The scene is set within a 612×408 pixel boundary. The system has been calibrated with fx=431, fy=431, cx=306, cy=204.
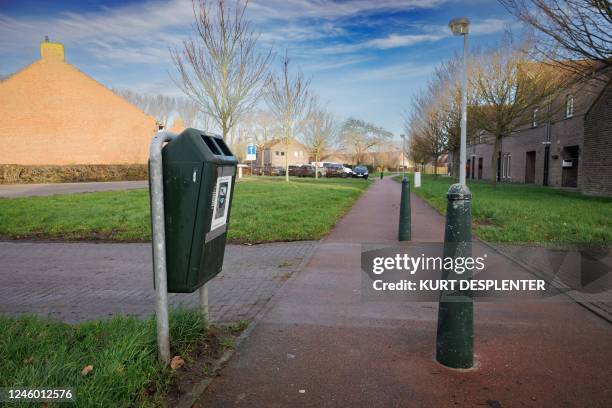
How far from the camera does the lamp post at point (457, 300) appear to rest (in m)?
2.95

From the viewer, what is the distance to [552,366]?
A: 3105 millimetres

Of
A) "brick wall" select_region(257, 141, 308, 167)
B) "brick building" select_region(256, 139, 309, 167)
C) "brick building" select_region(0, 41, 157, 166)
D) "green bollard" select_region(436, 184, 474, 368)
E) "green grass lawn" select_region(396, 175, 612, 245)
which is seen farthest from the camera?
"brick wall" select_region(257, 141, 308, 167)

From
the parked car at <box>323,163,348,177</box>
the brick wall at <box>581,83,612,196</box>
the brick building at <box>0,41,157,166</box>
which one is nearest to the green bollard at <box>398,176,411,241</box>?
the brick wall at <box>581,83,612,196</box>

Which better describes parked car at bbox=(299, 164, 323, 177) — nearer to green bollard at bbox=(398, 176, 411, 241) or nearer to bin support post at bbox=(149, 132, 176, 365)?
green bollard at bbox=(398, 176, 411, 241)

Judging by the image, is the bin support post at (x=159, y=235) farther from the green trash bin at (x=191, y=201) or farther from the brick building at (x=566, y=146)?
the brick building at (x=566, y=146)

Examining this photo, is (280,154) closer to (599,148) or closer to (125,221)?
(599,148)

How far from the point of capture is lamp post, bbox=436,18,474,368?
2.95 metres

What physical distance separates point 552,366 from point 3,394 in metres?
3.56

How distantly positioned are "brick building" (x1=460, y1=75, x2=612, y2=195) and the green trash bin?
13.1 m

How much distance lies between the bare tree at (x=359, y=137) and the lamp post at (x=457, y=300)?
272 feet

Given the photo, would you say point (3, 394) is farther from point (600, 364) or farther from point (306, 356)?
point (600, 364)

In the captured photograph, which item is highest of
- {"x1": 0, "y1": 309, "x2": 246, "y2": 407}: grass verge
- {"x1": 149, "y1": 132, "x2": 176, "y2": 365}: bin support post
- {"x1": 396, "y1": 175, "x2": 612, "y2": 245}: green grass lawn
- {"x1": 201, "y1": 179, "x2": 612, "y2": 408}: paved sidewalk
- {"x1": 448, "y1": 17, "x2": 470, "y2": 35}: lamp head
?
{"x1": 448, "y1": 17, "x2": 470, "y2": 35}: lamp head

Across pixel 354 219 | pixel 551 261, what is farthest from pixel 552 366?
pixel 354 219

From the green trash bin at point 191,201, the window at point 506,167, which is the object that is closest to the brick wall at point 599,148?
the green trash bin at point 191,201
